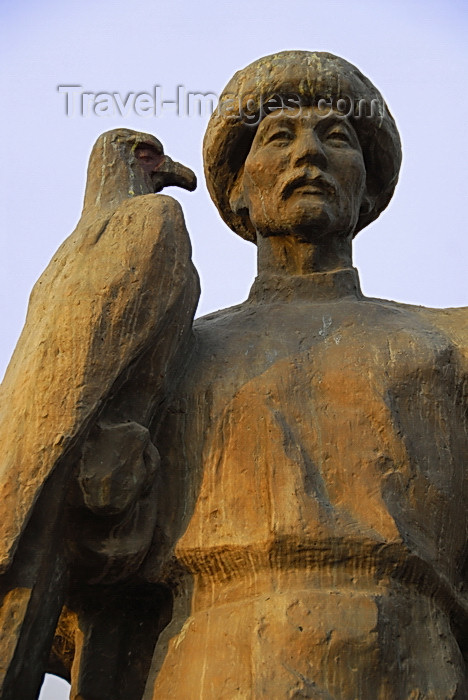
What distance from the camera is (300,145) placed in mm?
6023

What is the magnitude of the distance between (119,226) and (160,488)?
1017 mm

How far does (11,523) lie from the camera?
197 inches

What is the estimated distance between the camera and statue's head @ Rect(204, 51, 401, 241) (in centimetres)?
602

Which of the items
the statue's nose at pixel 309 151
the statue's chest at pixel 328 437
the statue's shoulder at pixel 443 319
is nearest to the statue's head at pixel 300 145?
the statue's nose at pixel 309 151

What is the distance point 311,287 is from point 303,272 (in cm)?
8

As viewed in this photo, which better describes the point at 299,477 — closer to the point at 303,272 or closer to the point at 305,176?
the point at 303,272

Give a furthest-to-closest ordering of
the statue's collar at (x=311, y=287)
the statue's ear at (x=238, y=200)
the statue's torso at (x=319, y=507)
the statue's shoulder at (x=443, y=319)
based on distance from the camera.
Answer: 1. the statue's ear at (x=238, y=200)
2. the statue's collar at (x=311, y=287)
3. the statue's shoulder at (x=443, y=319)
4. the statue's torso at (x=319, y=507)

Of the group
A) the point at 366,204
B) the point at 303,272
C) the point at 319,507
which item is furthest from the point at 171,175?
the point at 319,507

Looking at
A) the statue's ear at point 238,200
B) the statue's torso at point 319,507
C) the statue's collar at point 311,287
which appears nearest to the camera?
the statue's torso at point 319,507

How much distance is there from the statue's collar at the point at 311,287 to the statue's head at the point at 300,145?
0.61 feet

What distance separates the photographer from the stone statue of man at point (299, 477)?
511cm

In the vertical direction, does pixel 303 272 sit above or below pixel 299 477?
above

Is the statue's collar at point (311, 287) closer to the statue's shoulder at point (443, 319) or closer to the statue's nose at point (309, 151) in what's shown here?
the statue's shoulder at point (443, 319)

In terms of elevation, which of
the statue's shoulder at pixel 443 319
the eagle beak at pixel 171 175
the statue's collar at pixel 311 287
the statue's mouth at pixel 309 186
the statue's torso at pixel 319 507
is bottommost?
the statue's torso at pixel 319 507
